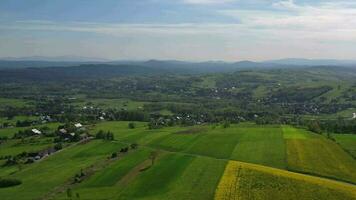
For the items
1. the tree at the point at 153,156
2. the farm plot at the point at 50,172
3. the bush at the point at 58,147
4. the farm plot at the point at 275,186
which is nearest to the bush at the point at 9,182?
the farm plot at the point at 50,172

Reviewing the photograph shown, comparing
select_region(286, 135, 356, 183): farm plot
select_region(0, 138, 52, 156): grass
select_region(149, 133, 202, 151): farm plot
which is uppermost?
select_region(286, 135, 356, 183): farm plot

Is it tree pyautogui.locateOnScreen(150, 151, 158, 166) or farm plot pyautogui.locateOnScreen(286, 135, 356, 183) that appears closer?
farm plot pyautogui.locateOnScreen(286, 135, 356, 183)

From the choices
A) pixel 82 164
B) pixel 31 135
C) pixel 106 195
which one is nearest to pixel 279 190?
pixel 106 195

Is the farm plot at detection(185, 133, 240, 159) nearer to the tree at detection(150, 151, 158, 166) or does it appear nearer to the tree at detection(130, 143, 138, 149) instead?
the tree at detection(150, 151, 158, 166)

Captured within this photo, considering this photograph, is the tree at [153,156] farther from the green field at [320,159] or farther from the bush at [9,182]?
the green field at [320,159]

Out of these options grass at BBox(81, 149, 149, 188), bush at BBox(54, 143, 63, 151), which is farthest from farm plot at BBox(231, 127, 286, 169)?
bush at BBox(54, 143, 63, 151)

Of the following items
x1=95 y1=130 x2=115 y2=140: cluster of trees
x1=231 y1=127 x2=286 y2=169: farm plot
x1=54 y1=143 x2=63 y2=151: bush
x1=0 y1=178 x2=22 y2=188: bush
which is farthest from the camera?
x1=95 y1=130 x2=115 y2=140: cluster of trees
